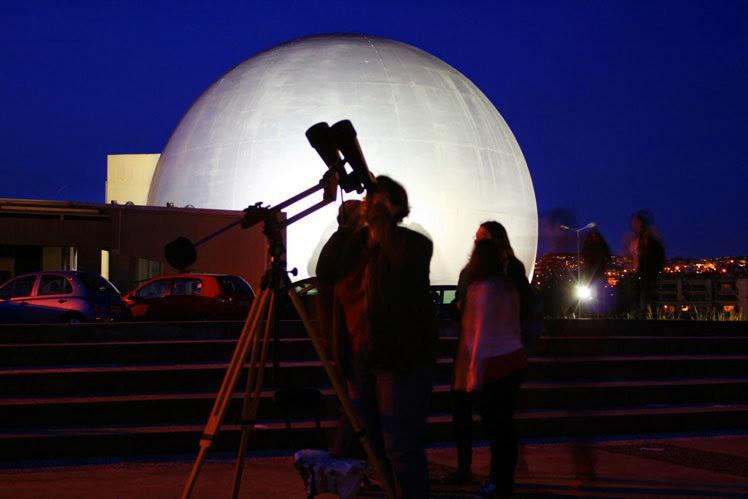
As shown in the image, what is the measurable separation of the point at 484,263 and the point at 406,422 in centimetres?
181

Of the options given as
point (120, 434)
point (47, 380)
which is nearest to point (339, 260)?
point (120, 434)

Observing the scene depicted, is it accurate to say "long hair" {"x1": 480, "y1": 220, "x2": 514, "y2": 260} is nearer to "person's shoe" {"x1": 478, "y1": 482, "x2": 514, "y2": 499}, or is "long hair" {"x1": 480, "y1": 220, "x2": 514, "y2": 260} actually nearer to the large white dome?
"person's shoe" {"x1": 478, "y1": 482, "x2": 514, "y2": 499}

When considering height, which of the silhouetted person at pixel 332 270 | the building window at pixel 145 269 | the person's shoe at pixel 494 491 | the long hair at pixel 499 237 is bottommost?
the person's shoe at pixel 494 491

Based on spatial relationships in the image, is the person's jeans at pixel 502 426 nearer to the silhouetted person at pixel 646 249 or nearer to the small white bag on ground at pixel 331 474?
the small white bag on ground at pixel 331 474

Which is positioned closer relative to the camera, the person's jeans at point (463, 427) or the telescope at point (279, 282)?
the telescope at point (279, 282)

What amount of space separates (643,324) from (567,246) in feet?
19.6

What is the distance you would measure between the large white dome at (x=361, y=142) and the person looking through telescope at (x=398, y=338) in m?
21.4

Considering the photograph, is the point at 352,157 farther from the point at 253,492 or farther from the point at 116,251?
the point at 116,251

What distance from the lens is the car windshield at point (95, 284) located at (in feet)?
57.6

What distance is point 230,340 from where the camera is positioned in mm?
10766

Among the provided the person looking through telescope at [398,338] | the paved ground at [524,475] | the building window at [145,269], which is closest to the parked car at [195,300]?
the building window at [145,269]

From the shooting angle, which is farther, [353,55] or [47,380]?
[353,55]

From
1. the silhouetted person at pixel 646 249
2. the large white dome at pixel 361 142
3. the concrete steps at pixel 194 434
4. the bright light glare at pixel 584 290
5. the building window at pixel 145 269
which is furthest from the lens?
the large white dome at pixel 361 142

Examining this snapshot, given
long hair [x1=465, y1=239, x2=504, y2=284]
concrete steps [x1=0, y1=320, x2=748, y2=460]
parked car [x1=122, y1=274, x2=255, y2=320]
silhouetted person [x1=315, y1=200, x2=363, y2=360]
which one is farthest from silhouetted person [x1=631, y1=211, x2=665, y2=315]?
parked car [x1=122, y1=274, x2=255, y2=320]
